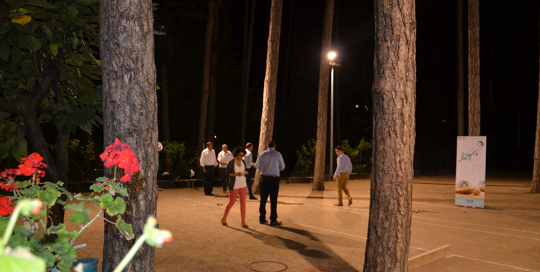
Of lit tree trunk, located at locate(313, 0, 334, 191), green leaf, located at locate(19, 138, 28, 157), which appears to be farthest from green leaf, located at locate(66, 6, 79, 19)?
lit tree trunk, located at locate(313, 0, 334, 191)

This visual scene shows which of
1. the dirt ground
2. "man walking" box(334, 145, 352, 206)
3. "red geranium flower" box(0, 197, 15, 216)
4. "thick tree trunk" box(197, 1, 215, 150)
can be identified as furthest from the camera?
"thick tree trunk" box(197, 1, 215, 150)

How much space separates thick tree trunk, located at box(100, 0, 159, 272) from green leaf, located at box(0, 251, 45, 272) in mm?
2754

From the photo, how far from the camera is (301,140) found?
37156 mm

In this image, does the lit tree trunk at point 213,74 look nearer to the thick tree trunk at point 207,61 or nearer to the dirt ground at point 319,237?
the thick tree trunk at point 207,61

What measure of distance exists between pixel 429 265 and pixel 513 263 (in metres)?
1.53

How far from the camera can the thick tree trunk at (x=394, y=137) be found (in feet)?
17.4

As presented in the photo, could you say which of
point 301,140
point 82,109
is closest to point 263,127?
point 82,109

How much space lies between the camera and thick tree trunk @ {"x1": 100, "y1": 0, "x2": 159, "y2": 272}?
356 centimetres

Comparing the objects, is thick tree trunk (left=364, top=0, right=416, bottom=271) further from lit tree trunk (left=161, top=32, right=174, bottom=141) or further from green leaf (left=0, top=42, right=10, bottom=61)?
lit tree trunk (left=161, top=32, right=174, bottom=141)

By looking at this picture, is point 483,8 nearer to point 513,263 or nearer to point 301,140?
point 301,140

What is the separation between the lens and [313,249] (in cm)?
766

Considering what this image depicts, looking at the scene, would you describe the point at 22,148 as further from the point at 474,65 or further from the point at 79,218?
the point at 474,65

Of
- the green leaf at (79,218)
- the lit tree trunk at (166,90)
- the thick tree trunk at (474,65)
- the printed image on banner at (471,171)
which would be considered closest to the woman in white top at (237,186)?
the green leaf at (79,218)

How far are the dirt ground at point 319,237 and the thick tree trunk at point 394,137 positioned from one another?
4.49 ft
